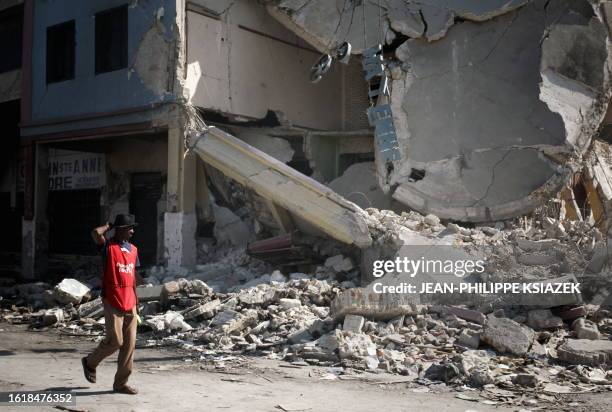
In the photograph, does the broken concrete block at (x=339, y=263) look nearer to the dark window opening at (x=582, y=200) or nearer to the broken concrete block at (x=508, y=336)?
the broken concrete block at (x=508, y=336)

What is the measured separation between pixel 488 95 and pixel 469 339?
5.75 meters

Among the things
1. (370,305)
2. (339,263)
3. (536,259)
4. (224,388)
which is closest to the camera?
(224,388)

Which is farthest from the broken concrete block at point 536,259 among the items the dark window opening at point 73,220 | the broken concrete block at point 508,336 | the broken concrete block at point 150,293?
the dark window opening at point 73,220

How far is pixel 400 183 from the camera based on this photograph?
11.0 meters

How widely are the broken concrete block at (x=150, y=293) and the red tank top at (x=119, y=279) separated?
398cm

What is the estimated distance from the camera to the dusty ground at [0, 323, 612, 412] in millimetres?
4801

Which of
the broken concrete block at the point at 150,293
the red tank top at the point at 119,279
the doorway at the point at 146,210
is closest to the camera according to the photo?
the red tank top at the point at 119,279

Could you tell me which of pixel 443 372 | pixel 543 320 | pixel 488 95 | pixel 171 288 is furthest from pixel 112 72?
pixel 443 372

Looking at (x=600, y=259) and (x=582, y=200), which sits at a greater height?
(x=582, y=200)

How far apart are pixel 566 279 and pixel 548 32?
5259mm

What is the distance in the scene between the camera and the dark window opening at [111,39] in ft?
40.8

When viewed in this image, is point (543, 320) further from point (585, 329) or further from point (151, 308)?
point (151, 308)

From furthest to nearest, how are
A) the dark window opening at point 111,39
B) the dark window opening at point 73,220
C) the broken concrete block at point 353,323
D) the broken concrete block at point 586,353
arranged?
1. the dark window opening at point 73,220
2. the dark window opening at point 111,39
3. the broken concrete block at point 353,323
4. the broken concrete block at point 586,353

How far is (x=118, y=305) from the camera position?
16.1 ft
